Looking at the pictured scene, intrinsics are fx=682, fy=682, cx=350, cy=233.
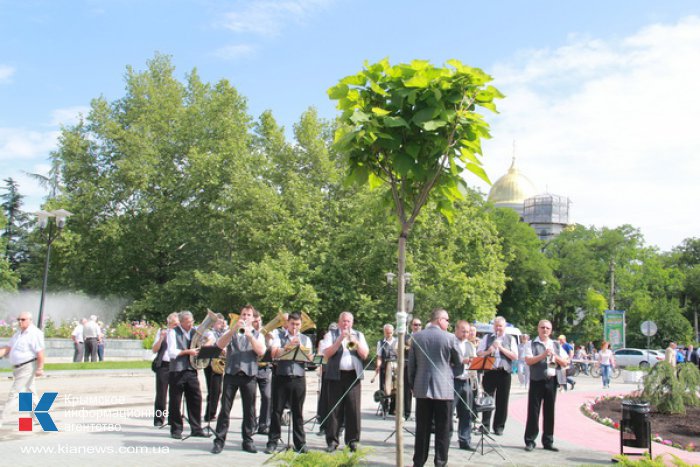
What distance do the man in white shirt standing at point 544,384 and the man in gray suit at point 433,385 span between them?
8.23ft

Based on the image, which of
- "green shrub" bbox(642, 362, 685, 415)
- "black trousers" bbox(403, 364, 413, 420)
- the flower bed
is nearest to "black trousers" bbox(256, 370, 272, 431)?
"black trousers" bbox(403, 364, 413, 420)

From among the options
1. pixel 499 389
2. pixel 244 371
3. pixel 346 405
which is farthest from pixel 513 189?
pixel 244 371

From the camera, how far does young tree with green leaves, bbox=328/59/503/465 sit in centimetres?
670

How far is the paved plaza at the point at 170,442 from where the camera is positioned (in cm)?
880

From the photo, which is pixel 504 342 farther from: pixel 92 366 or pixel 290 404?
pixel 92 366

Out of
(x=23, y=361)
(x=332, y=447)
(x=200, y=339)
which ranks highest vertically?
(x=200, y=339)

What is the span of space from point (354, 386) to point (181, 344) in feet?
9.67

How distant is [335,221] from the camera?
37656 millimetres

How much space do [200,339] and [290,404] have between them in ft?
6.20

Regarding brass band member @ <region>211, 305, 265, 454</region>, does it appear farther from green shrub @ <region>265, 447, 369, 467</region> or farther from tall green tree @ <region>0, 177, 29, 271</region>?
tall green tree @ <region>0, 177, 29, 271</region>

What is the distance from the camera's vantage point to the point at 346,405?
9.48 meters

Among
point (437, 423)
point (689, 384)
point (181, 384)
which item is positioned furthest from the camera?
point (689, 384)

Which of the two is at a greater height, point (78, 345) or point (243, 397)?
point (243, 397)

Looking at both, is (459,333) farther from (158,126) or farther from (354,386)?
(158,126)
